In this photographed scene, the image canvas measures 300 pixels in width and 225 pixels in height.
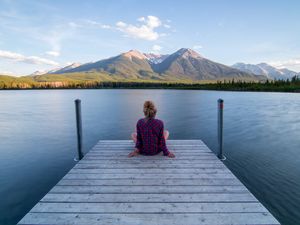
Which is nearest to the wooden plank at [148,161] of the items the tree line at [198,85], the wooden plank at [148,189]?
the wooden plank at [148,189]

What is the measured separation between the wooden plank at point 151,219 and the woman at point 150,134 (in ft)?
9.19

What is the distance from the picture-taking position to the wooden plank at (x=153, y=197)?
4070 millimetres

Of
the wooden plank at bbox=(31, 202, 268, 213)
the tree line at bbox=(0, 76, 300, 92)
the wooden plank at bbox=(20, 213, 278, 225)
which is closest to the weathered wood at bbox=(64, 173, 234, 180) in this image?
the wooden plank at bbox=(31, 202, 268, 213)

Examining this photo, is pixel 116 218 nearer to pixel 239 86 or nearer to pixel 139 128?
pixel 139 128

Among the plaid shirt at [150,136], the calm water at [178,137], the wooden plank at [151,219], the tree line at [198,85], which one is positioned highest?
the tree line at [198,85]

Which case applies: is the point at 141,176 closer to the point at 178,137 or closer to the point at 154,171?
the point at 154,171

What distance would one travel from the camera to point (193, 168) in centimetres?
570

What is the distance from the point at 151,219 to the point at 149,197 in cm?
67

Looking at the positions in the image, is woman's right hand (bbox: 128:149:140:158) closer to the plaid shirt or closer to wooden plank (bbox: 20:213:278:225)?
the plaid shirt

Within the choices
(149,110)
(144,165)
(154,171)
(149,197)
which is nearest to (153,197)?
(149,197)

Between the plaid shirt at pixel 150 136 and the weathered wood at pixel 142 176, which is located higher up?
the plaid shirt at pixel 150 136

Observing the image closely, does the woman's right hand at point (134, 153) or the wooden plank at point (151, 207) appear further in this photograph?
the woman's right hand at point (134, 153)

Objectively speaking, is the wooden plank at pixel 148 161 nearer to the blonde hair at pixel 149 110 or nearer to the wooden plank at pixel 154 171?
the wooden plank at pixel 154 171

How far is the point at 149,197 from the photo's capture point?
13.7ft
